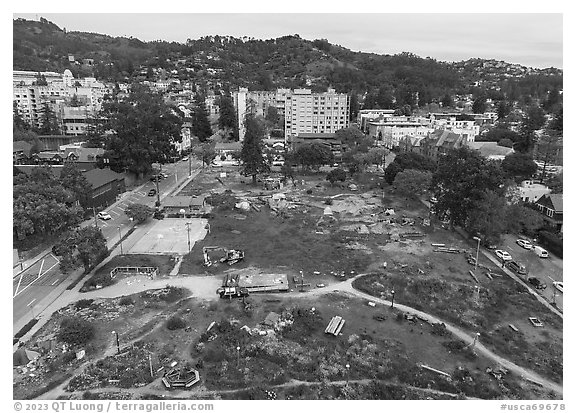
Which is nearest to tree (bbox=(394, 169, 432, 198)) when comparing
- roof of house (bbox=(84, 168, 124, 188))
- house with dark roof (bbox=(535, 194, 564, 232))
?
house with dark roof (bbox=(535, 194, 564, 232))

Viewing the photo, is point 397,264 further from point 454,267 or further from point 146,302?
point 146,302

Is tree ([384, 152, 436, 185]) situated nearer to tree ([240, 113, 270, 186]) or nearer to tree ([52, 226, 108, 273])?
tree ([240, 113, 270, 186])

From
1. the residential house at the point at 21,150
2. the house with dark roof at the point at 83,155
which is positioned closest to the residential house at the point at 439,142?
the house with dark roof at the point at 83,155

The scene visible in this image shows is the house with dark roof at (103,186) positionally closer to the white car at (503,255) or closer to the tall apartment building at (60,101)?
the tall apartment building at (60,101)

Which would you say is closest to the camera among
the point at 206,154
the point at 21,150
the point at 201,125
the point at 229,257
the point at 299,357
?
the point at 299,357

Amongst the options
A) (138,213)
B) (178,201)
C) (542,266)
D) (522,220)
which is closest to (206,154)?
(178,201)

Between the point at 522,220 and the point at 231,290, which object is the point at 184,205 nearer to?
the point at 231,290
